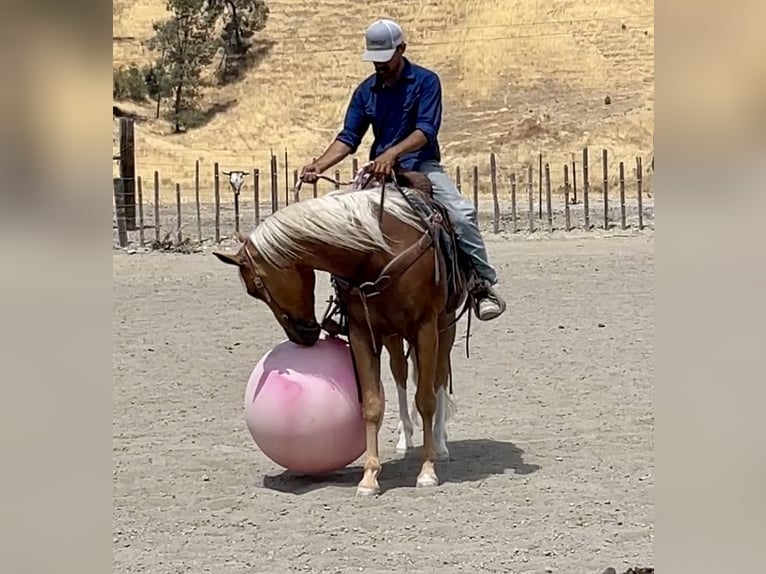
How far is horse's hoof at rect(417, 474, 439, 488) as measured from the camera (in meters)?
5.23

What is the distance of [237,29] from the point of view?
140 ft

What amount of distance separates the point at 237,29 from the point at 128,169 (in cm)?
2369

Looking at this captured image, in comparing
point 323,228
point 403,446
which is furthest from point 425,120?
point 403,446

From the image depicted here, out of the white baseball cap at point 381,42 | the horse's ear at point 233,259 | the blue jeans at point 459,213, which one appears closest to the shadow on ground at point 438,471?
the blue jeans at point 459,213

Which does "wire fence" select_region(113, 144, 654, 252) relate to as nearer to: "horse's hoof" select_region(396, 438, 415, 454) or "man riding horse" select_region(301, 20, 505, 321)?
"horse's hoof" select_region(396, 438, 415, 454)

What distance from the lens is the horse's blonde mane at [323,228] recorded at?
486cm

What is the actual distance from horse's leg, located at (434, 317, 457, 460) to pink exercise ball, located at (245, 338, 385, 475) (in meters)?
0.55

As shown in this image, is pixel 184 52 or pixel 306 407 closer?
pixel 306 407

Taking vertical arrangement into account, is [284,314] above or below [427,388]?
above

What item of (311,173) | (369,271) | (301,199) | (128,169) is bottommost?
(369,271)

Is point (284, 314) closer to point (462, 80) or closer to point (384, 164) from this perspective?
point (384, 164)
